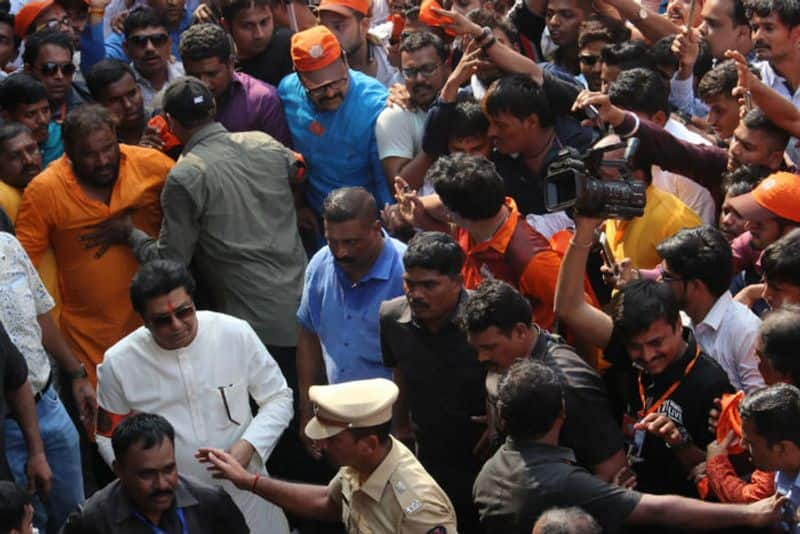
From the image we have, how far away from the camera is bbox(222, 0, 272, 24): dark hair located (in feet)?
24.9

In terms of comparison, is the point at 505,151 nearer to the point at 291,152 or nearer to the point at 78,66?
the point at 291,152

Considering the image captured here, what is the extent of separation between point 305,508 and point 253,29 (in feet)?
11.5

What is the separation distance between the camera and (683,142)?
623cm

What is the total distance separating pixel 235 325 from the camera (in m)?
5.68

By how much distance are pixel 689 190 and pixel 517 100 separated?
3.23 feet

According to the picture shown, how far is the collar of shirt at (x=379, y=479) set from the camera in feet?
15.0

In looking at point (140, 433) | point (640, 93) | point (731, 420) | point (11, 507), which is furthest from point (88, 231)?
point (731, 420)

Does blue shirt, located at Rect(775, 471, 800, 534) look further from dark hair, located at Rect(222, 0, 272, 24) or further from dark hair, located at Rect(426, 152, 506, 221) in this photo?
dark hair, located at Rect(222, 0, 272, 24)

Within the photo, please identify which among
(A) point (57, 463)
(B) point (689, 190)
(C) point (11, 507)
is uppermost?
(C) point (11, 507)

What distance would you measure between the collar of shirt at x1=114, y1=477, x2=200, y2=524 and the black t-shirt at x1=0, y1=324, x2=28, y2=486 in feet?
2.39

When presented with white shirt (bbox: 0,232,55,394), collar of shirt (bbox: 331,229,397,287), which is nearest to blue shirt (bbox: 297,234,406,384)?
collar of shirt (bbox: 331,229,397,287)

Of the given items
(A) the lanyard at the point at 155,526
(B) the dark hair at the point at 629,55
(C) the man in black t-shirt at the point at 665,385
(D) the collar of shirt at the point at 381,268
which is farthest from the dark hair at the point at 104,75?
(C) the man in black t-shirt at the point at 665,385

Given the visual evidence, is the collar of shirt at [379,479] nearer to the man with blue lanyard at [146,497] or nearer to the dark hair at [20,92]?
the man with blue lanyard at [146,497]

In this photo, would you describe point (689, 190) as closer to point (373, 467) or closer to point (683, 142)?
point (683, 142)
